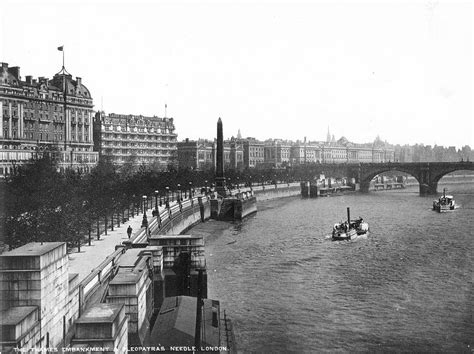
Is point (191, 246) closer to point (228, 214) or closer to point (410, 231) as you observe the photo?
point (410, 231)

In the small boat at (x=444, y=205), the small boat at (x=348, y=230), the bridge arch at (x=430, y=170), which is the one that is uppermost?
the bridge arch at (x=430, y=170)

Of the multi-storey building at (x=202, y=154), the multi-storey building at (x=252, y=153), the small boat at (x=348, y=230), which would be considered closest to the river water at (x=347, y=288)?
the small boat at (x=348, y=230)

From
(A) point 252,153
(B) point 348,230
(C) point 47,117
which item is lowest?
(B) point 348,230

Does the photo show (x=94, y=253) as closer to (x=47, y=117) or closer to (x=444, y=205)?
(x=444, y=205)

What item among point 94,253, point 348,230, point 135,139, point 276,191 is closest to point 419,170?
point 276,191

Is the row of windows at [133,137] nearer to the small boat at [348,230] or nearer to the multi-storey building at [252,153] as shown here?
the multi-storey building at [252,153]

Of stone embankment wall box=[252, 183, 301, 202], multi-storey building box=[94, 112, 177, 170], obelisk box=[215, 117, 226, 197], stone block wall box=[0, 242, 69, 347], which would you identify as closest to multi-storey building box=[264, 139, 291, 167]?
multi-storey building box=[94, 112, 177, 170]
